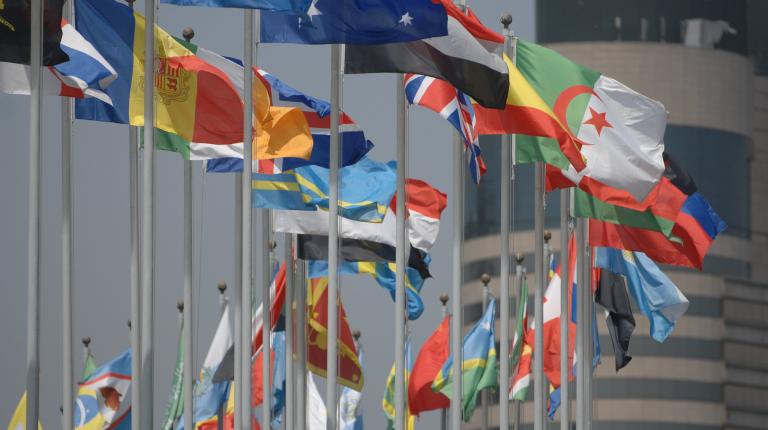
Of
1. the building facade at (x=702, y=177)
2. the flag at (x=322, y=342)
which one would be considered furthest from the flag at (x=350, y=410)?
the building facade at (x=702, y=177)

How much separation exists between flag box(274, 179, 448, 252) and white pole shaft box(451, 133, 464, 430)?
138 inches

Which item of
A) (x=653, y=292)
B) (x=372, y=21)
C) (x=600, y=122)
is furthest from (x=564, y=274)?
(x=372, y=21)

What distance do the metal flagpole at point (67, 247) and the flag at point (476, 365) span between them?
14456 mm

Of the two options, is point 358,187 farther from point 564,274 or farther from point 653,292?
point 653,292

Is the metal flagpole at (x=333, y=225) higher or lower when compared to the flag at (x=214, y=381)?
higher

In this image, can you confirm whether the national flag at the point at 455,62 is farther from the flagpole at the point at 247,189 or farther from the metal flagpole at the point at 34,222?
the metal flagpole at the point at 34,222

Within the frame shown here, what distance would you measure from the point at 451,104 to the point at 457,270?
2524mm

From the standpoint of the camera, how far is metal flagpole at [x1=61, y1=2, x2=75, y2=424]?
25.8m

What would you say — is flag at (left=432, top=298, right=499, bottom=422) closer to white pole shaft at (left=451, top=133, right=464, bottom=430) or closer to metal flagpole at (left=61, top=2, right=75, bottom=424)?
white pole shaft at (left=451, top=133, right=464, bottom=430)

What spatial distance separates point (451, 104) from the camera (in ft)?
91.1

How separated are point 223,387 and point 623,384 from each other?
6990 centimetres

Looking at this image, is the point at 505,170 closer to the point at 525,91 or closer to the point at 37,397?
the point at 525,91

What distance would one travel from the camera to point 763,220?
114m

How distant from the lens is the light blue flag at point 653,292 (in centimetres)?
3741
